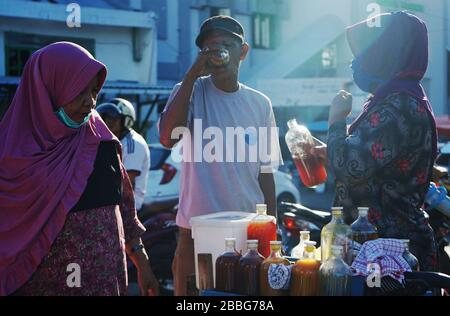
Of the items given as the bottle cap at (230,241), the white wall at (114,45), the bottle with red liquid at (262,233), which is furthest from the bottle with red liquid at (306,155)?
the white wall at (114,45)

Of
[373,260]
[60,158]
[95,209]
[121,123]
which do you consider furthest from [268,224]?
[121,123]

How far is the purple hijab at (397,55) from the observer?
98.5 inches

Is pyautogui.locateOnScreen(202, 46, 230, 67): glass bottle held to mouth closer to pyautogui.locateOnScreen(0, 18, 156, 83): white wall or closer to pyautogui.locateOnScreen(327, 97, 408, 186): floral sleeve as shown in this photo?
pyautogui.locateOnScreen(327, 97, 408, 186): floral sleeve

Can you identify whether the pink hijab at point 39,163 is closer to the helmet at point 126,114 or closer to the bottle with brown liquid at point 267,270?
the bottle with brown liquid at point 267,270

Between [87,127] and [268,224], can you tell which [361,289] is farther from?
[87,127]

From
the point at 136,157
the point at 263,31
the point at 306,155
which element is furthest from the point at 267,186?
the point at 263,31

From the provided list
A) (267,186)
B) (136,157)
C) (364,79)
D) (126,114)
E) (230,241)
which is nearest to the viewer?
(230,241)

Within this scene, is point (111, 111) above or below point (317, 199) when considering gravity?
above

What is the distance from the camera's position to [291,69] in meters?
23.1

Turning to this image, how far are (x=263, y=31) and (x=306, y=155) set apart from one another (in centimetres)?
2185

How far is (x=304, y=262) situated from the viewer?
2.07 meters

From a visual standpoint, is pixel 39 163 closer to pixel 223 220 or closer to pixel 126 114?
pixel 223 220

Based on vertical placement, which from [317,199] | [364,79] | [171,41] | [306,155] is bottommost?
[317,199]
